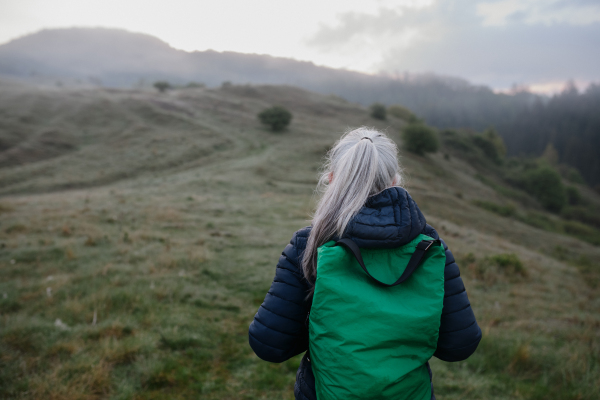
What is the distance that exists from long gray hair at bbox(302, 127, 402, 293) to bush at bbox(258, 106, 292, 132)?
45.6 m

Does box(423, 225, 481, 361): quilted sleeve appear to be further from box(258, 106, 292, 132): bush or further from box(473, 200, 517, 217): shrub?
box(258, 106, 292, 132): bush

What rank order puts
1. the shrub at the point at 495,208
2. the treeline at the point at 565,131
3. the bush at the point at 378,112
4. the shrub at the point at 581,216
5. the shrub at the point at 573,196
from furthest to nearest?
1. the treeline at the point at 565,131
2. the bush at the point at 378,112
3. the shrub at the point at 573,196
4. the shrub at the point at 581,216
5. the shrub at the point at 495,208

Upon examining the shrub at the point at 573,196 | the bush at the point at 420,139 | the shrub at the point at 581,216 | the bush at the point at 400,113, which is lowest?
the shrub at the point at 581,216

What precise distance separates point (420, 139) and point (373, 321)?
48.8 metres

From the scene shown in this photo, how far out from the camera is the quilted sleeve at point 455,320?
1.88m

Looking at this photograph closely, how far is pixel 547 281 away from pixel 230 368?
11.4 m

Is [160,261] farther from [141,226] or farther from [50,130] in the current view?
[50,130]

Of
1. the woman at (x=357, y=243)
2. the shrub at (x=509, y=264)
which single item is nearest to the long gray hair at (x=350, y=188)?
the woman at (x=357, y=243)

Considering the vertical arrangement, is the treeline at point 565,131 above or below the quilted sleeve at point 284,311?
above

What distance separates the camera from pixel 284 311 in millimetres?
1951

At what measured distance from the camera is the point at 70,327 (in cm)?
482

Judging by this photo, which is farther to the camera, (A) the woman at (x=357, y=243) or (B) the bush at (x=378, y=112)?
(B) the bush at (x=378, y=112)

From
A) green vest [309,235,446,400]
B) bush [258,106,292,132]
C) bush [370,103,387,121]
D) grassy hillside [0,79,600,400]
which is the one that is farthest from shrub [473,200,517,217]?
green vest [309,235,446,400]

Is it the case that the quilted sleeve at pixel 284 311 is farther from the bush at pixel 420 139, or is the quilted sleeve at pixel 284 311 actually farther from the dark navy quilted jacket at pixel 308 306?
the bush at pixel 420 139
